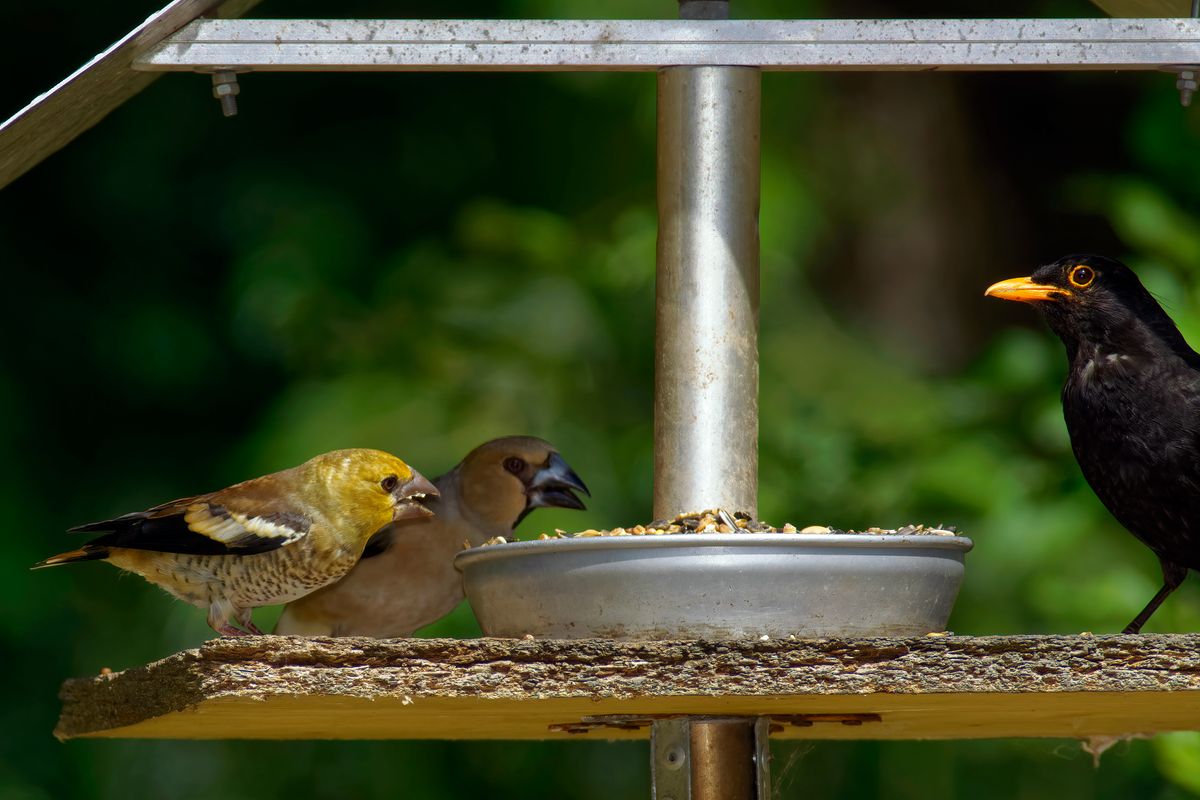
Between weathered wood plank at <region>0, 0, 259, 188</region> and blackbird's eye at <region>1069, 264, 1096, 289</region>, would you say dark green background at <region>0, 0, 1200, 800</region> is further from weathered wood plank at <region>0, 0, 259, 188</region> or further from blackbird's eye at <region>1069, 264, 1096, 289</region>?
weathered wood plank at <region>0, 0, 259, 188</region>

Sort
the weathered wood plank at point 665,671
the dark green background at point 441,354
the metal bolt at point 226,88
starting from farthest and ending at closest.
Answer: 1. the dark green background at point 441,354
2. the metal bolt at point 226,88
3. the weathered wood plank at point 665,671

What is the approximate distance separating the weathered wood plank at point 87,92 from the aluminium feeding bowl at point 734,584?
1048 millimetres

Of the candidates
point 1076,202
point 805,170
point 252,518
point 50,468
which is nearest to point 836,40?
point 252,518

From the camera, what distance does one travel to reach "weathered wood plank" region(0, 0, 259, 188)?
9.31 feet

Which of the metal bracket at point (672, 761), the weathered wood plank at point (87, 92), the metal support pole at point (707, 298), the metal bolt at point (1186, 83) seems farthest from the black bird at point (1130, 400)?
the weathered wood plank at point (87, 92)

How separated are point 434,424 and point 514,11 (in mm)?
1390

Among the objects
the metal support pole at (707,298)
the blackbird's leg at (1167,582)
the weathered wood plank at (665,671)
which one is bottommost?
the blackbird's leg at (1167,582)

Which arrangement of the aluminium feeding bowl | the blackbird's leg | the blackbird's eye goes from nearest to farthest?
the aluminium feeding bowl → the blackbird's leg → the blackbird's eye

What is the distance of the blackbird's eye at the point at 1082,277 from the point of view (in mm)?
4031

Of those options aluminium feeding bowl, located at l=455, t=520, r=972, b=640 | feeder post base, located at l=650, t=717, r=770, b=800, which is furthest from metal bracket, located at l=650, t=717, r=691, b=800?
aluminium feeding bowl, located at l=455, t=520, r=972, b=640

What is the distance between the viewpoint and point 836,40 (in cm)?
295

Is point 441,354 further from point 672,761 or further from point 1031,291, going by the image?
point 672,761

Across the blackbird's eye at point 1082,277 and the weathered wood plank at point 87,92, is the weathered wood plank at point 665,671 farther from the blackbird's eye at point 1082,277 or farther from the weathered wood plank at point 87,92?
the blackbird's eye at point 1082,277

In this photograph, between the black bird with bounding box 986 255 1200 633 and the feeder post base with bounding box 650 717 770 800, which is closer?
the feeder post base with bounding box 650 717 770 800
